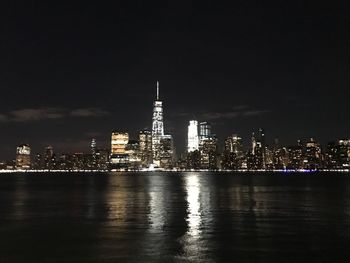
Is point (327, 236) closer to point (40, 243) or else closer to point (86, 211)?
point (40, 243)

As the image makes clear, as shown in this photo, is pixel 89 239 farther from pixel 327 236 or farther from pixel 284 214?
pixel 284 214

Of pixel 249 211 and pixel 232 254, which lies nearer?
pixel 232 254

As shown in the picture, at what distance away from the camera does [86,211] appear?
5203cm

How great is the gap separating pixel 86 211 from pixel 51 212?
3.66 meters

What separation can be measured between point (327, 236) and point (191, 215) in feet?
53.4

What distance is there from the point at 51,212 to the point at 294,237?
28208 millimetres

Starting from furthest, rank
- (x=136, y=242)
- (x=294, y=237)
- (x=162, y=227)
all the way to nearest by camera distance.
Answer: (x=162, y=227)
(x=294, y=237)
(x=136, y=242)

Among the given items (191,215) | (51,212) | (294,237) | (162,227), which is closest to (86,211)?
(51,212)

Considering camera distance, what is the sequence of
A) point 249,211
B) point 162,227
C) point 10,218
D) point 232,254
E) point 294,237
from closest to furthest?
1. point 232,254
2. point 294,237
3. point 162,227
4. point 10,218
5. point 249,211

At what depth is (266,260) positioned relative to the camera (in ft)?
82.4

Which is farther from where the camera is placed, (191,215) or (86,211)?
(86,211)

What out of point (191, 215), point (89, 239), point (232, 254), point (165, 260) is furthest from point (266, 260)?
point (191, 215)

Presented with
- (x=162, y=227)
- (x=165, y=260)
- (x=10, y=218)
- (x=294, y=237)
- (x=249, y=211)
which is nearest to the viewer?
(x=165, y=260)

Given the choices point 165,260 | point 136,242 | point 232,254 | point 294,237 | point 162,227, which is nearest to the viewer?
point 165,260
